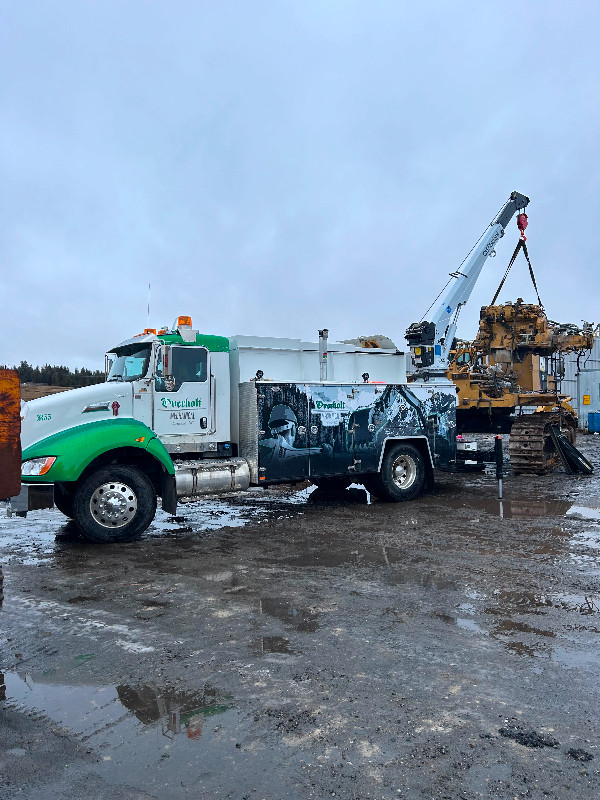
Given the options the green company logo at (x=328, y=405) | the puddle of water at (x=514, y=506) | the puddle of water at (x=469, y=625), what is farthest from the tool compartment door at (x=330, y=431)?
the puddle of water at (x=469, y=625)

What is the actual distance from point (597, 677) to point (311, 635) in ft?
6.80

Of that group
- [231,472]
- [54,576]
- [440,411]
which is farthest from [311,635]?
[440,411]

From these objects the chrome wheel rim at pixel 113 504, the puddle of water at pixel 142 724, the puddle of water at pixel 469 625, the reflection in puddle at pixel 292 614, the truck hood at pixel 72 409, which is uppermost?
the truck hood at pixel 72 409

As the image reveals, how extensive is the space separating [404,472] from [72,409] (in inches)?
255

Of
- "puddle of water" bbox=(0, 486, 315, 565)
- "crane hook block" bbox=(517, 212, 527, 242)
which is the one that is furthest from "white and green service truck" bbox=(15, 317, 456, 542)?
"crane hook block" bbox=(517, 212, 527, 242)

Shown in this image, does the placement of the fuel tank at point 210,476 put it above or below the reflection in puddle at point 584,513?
above

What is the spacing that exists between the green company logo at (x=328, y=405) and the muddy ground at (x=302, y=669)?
9.97 ft

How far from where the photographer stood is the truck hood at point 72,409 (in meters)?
8.99

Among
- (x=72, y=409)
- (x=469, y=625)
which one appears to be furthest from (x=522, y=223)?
(x=469, y=625)

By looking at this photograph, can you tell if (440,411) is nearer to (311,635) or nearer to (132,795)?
(311,635)

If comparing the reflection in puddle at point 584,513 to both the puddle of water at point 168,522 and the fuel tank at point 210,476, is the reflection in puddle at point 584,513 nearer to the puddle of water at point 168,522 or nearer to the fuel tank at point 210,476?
the puddle of water at point 168,522

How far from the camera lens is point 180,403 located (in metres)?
10.5

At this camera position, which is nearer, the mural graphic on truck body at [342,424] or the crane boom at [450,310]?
the mural graphic on truck body at [342,424]

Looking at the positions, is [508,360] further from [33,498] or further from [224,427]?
[33,498]
